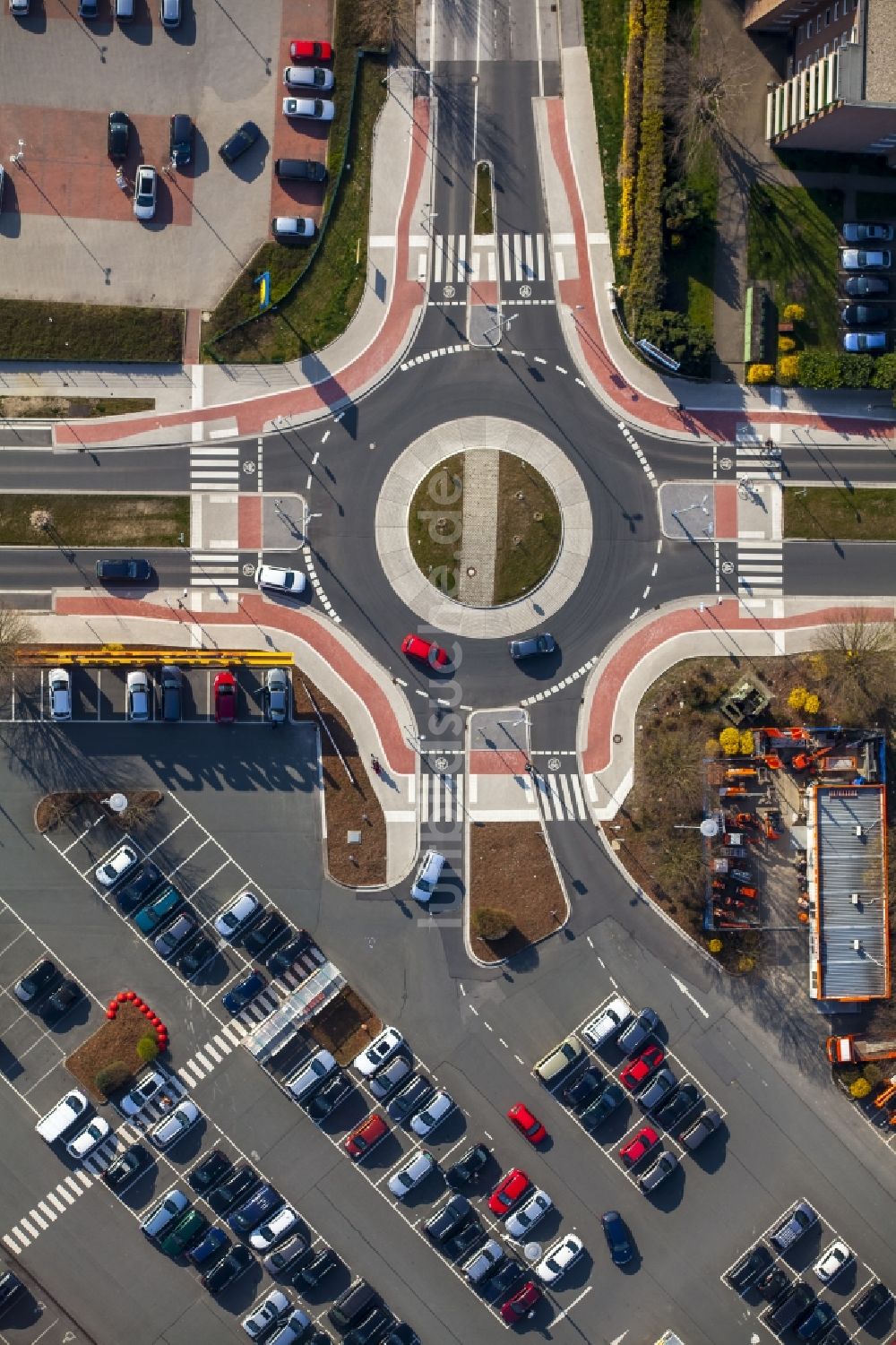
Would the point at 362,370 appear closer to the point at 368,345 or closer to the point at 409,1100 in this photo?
the point at 368,345

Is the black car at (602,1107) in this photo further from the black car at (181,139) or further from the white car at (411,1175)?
the black car at (181,139)

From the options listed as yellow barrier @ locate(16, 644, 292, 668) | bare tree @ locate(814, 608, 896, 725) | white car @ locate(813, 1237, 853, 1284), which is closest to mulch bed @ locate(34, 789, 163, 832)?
yellow barrier @ locate(16, 644, 292, 668)

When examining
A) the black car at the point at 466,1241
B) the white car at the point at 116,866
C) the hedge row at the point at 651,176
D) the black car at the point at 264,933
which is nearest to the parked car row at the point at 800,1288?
the black car at the point at 466,1241

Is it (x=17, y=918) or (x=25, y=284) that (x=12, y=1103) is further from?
(x=25, y=284)

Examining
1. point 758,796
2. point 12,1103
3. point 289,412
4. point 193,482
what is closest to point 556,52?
point 289,412

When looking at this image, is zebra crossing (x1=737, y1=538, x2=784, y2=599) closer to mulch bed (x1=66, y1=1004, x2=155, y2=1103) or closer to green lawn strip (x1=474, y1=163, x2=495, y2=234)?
green lawn strip (x1=474, y1=163, x2=495, y2=234)

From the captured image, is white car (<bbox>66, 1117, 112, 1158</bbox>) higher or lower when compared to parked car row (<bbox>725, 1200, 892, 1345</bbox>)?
higher

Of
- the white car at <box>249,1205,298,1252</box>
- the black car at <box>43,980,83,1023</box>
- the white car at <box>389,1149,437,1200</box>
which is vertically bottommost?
the white car at <box>249,1205,298,1252</box>
